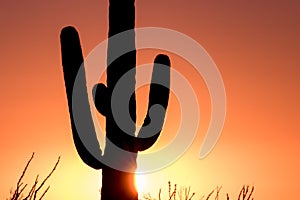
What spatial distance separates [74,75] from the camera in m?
7.58

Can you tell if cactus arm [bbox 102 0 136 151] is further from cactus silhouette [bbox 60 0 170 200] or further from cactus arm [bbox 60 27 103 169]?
cactus arm [bbox 60 27 103 169]

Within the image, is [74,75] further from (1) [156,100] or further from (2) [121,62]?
(1) [156,100]

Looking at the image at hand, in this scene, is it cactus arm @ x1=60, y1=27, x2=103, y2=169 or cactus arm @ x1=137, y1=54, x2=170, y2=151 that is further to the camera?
cactus arm @ x1=137, y1=54, x2=170, y2=151

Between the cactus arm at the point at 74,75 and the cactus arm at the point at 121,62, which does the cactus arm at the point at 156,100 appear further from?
the cactus arm at the point at 74,75

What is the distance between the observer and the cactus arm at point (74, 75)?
24.8 ft

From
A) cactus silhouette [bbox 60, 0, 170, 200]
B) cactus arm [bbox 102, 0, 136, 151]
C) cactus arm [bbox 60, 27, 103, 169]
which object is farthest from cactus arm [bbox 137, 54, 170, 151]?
cactus arm [bbox 60, 27, 103, 169]

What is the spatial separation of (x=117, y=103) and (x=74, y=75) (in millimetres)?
735

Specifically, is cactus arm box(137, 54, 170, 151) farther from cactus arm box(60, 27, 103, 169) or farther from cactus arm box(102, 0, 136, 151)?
cactus arm box(60, 27, 103, 169)

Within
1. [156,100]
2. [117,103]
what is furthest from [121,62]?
[156,100]

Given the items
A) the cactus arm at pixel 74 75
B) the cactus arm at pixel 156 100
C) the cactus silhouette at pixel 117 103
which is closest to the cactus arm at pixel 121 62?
the cactus silhouette at pixel 117 103

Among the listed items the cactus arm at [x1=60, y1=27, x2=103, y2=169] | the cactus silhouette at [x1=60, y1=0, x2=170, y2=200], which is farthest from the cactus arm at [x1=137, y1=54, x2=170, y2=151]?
the cactus arm at [x1=60, y1=27, x2=103, y2=169]

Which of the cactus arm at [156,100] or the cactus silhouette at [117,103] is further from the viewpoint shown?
the cactus arm at [156,100]

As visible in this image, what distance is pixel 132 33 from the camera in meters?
8.16

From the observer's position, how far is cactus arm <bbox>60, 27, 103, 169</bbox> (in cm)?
756
